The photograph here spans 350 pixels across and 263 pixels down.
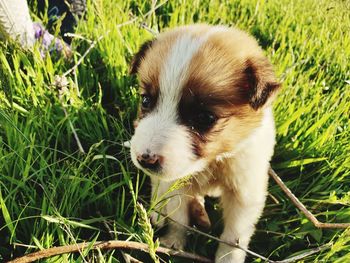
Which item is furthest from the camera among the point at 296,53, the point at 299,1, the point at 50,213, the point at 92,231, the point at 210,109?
the point at 299,1

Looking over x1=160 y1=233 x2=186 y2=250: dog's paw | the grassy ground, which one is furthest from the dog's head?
x1=160 y1=233 x2=186 y2=250: dog's paw

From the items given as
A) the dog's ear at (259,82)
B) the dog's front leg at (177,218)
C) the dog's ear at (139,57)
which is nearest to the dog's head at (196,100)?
the dog's ear at (259,82)

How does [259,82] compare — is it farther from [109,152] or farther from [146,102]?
[109,152]

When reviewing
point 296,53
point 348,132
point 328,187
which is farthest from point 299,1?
point 328,187

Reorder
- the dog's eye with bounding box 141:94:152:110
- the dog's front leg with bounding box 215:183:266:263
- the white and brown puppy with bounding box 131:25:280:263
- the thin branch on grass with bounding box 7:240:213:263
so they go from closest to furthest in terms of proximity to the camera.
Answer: the thin branch on grass with bounding box 7:240:213:263, the white and brown puppy with bounding box 131:25:280:263, the dog's eye with bounding box 141:94:152:110, the dog's front leg with bounding box 215:183:266:263

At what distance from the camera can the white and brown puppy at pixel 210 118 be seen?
170 centimetres

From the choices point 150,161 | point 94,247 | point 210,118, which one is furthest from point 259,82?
point 94,247

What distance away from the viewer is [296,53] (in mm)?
3416

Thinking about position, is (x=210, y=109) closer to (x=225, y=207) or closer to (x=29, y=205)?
(x=225, y=207)

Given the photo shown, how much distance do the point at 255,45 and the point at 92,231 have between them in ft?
4.23

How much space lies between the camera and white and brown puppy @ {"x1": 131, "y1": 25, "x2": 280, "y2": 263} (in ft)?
5.58

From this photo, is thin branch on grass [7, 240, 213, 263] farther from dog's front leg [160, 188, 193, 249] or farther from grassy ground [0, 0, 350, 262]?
dog's front leg [160, 188, 193, 249]

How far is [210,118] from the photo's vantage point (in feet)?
5.79

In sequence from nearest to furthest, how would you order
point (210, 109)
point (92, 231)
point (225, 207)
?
1. point (210, 109)
2. point (92, 231)
3. point (225, 207)
